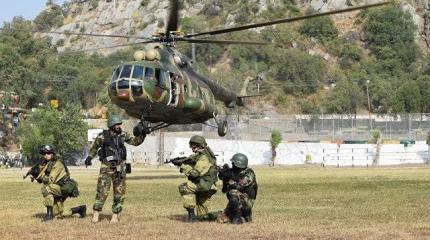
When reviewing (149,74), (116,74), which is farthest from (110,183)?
(149,74)

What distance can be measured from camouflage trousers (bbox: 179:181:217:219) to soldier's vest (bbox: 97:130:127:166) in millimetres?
1334

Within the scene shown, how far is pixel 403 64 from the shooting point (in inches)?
7219

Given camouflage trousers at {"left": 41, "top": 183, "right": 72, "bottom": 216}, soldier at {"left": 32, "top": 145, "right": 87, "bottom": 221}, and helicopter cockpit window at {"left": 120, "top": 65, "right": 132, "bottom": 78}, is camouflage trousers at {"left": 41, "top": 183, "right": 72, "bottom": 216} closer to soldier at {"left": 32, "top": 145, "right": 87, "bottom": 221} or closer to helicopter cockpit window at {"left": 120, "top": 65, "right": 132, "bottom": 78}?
soldier at {"left": 32, "top": 145, "right": 87, "bottom": 221}

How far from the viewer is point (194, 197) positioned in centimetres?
1514

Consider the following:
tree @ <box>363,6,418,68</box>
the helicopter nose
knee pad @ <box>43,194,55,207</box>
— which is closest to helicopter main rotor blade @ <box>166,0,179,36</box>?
the helicopter nose

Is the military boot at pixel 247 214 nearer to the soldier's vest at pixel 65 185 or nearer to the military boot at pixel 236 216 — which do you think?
the military boot at pixel 236 216

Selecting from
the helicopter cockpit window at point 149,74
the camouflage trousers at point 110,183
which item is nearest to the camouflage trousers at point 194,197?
the camouflage trousers at point 110,183

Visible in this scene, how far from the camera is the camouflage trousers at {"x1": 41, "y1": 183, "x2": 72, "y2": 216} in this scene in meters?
15.7

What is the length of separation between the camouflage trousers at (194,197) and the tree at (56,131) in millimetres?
70955

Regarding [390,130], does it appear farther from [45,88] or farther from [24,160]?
[45,88]

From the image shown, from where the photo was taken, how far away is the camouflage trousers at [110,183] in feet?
50.2

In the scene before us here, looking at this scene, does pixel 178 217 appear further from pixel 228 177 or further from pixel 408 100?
pixel 408 100

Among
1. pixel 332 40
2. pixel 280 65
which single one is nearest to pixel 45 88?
pixel 280 65

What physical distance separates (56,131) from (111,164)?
7422 cm
